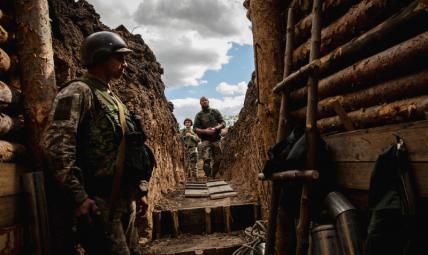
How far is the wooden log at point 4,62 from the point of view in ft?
7.34

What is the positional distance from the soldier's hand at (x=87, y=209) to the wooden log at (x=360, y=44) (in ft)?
5.94

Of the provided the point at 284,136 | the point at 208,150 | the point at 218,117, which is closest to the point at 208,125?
the point at 218,117

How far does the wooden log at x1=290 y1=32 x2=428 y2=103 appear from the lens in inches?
65.1

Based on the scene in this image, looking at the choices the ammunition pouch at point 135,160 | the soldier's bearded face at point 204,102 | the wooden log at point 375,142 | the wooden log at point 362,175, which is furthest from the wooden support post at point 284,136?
the soldier's bearded face at point 204,102

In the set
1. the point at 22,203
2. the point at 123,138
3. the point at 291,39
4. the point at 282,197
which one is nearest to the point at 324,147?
→ the point at 282,197

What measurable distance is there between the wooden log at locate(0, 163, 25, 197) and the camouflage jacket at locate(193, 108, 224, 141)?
853cm

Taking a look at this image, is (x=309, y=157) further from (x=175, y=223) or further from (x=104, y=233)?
(x=175, y=223)

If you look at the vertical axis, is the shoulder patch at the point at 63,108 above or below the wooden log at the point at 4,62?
below

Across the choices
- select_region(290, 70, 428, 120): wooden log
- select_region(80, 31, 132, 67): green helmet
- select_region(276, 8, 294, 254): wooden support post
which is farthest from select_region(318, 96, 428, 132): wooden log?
select_region(80, 31, 132, 67): green helmet

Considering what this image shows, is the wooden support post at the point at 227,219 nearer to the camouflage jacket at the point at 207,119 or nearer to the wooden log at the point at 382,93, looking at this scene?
the wooden log at the point at 382,93

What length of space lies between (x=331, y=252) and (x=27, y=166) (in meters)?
2.26

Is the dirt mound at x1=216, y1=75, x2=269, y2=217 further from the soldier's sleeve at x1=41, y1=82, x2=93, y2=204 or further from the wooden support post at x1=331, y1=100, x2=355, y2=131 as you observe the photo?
the soldier's sleeve at x1=41, y1=82, x2=93, y2=204

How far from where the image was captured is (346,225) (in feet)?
6.13

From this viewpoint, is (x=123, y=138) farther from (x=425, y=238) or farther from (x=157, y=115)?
(x=157, y=115)
